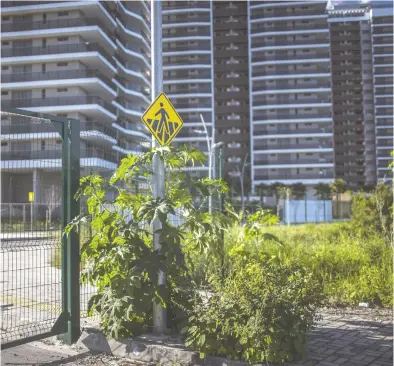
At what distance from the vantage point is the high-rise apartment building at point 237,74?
55.6 metres

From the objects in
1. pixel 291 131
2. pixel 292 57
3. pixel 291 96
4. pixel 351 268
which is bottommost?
pixel 351 268

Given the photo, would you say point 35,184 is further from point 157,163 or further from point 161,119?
point 161,119

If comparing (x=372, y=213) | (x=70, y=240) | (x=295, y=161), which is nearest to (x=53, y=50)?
(x=295, y=161)

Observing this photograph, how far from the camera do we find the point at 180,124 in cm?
621

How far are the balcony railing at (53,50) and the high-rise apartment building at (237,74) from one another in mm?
124

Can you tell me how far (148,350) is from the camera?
516 centimetres

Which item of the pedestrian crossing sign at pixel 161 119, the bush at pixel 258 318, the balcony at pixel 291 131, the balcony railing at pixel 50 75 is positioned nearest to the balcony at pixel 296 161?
the balcony at pixel 291 131

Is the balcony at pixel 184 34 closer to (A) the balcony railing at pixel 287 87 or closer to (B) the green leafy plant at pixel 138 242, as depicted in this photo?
(A) the balcony railing at pixel 287 87

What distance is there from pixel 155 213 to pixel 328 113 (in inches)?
3169

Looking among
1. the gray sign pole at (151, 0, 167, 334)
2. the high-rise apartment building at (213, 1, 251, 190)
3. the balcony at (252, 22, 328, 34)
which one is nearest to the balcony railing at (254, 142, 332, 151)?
the high-rise apartment building at (213, 1, 251, 190)

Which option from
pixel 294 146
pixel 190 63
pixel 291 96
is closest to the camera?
pixel 294 146

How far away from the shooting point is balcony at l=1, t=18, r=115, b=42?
55281 millimetres

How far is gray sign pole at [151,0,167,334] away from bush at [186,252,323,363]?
0.62 m

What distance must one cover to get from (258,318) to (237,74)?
8554 cm
